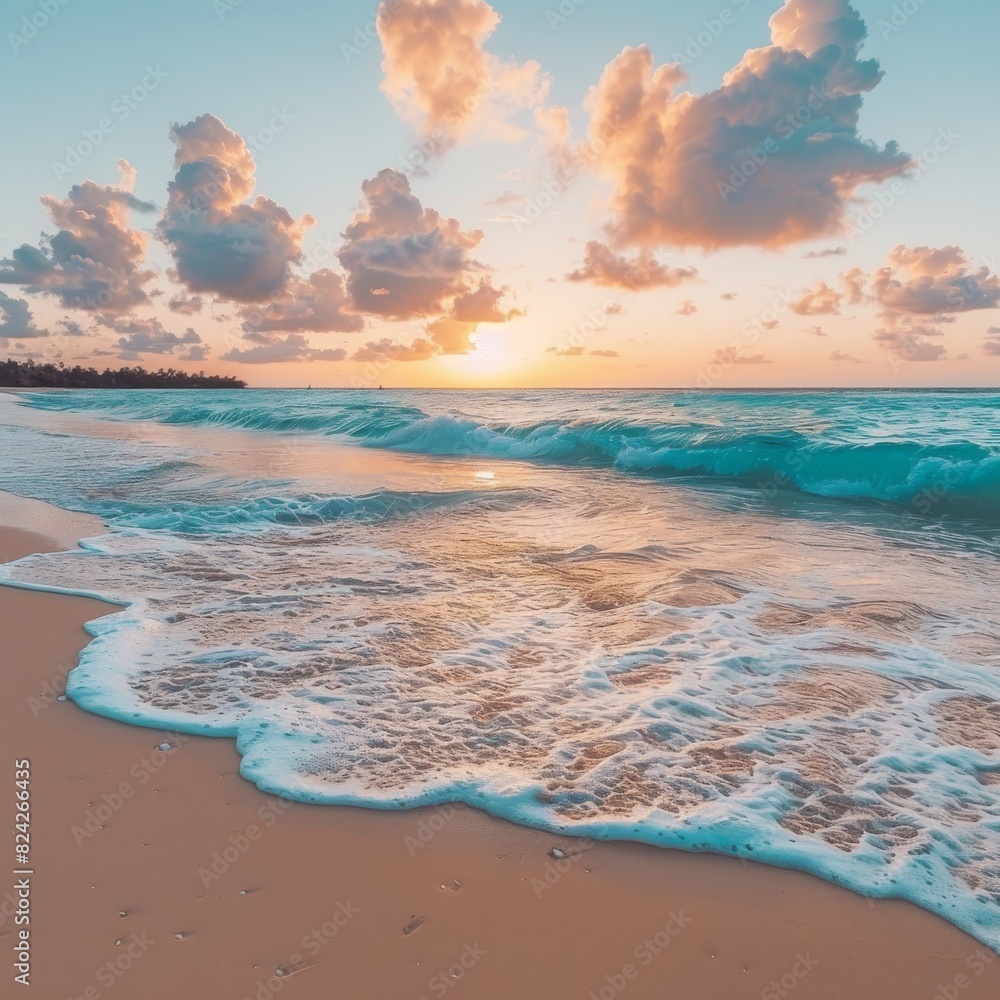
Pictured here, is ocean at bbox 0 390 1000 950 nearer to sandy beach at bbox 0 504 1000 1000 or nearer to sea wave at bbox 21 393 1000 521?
sandy beach at bbox 0 504 1000 1000

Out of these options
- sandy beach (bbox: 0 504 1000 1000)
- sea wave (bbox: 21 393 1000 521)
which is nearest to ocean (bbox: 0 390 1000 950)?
sandy beach (bbox: 0 504 1000 1000)

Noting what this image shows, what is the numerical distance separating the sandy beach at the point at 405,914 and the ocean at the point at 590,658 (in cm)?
15

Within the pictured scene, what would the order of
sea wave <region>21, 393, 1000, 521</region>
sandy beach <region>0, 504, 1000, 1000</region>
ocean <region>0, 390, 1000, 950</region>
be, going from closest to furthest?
sandy beach <region>0, 504, 1000, 1000</region> → ocean <region>0, 390, 1000, 950</region> → sea wave <region>21, 393, 1000, 521</region>

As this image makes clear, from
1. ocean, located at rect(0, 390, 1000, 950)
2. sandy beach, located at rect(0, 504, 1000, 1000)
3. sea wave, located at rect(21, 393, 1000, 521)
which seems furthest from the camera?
sea wave, located at rect(21, 393, 1000, 521)

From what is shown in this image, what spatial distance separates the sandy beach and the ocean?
152 mm

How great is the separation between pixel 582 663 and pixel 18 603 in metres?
4.49

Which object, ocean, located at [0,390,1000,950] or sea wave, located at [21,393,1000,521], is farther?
sea wave, located at [21,393,1000,521]

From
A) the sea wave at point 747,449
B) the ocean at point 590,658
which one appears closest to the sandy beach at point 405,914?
the ocean at point 590,658

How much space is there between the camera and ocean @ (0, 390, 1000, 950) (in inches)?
115

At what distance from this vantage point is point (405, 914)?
7.65 ft

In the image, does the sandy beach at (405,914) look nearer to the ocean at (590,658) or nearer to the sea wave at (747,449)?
the ocean at (590,658)

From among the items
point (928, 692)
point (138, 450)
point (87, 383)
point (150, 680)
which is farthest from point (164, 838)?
point (87, 383)

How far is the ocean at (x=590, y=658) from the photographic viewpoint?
293 cm

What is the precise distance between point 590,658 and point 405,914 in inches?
93.8
